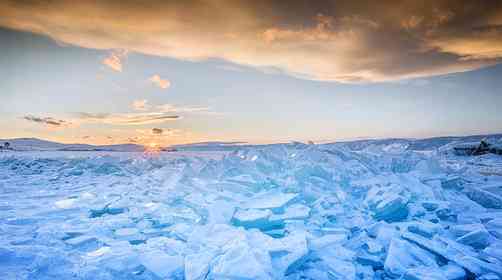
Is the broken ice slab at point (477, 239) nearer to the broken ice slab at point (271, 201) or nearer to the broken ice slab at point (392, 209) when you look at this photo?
the broken ice slab at point (392, 209)

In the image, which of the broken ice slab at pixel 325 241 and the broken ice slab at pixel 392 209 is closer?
the broken ice slab at pixel 325 241

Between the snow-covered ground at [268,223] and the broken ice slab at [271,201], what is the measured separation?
1.0 inches

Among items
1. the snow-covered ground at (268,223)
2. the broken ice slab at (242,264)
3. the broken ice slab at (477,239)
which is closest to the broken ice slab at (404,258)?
the snow-covered ground at (268,223)

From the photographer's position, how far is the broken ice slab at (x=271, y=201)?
4125 mm

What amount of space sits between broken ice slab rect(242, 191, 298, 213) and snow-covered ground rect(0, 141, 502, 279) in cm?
3

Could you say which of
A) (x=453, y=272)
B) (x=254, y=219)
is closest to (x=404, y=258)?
(x=453, y=272)

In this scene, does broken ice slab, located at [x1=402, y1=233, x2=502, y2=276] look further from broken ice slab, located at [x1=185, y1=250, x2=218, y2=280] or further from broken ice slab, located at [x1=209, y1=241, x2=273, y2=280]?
broken ice slab, located at [x1=185, y1=250, x2=218, y2=280]

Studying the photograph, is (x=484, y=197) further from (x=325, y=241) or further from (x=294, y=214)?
(x=325, y=241)

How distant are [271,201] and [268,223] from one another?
511 millimetres

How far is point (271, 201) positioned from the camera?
14.1 feet

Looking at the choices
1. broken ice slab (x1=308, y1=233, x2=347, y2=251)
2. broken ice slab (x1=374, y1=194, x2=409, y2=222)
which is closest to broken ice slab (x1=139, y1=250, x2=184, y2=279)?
broken ice slab (x1=308, y1=233, x2=347, y2=251)

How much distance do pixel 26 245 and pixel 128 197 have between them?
2.59m

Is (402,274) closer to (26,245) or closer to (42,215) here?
(26,245)

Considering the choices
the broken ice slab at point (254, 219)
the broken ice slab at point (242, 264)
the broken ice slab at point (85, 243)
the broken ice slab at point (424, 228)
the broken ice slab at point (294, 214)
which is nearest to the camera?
the broken ice slab at point (242, 264)
